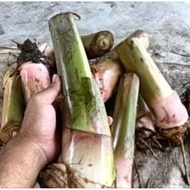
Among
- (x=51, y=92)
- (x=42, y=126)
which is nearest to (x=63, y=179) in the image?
(x=42, y=126)

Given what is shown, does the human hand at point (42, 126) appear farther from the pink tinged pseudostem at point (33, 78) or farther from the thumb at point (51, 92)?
the pink tinged pseudostem at point (33, 78)

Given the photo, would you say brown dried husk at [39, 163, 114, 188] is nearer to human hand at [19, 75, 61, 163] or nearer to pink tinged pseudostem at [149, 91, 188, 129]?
human hand at [19, 75, 61, 163]

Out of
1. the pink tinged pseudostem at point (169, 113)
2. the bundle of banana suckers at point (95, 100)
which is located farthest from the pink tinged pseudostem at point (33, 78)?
the pink tinged pseudostem at point (169, 113)

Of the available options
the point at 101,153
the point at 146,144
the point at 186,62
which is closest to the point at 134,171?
the point at 146,144

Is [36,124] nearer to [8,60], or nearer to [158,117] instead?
[158,117]

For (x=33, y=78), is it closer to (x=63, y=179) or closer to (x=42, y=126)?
(x=42, y=126)

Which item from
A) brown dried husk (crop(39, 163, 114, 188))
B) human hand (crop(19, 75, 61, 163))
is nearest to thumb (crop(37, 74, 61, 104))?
human hand (crop(19, 75, 61, 163))
